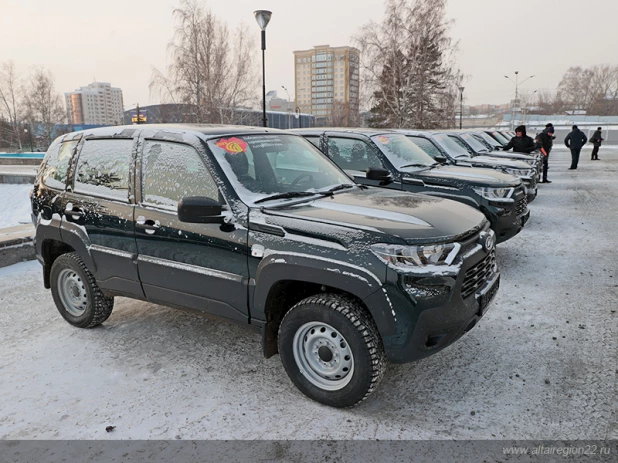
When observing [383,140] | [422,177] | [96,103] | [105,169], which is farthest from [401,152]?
[96,103]

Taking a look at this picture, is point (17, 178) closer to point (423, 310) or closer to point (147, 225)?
point (147, 225)

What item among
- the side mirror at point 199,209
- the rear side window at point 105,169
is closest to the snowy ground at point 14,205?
the rear side window at point 105,169

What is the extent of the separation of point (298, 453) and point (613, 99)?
4817 inches

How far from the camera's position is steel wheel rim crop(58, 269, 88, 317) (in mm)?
4438

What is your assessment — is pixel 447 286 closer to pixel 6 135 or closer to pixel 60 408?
pixel 60 408

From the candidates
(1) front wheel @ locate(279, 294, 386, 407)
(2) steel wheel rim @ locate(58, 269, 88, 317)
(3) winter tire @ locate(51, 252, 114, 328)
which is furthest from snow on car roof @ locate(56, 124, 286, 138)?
(1) front wheel @ locate(279, 294, 386, 407)

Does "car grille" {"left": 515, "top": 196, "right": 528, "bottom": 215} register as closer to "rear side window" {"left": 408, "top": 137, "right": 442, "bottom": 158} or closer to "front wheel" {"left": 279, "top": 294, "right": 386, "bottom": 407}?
"rear side window" {"left": 408, "top": 137, "right": 442, "bottom": 158}

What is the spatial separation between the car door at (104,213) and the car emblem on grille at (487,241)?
2.74 metres

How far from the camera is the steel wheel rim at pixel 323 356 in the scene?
3072 millimetres

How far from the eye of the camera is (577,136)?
63.6 feet

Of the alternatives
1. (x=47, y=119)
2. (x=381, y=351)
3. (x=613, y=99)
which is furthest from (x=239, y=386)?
(x=613, y=99)

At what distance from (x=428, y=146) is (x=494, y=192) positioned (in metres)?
3.31

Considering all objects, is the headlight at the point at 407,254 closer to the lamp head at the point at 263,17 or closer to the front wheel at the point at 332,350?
Result: the front wheel at the point at 332,350

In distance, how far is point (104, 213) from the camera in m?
4.00
